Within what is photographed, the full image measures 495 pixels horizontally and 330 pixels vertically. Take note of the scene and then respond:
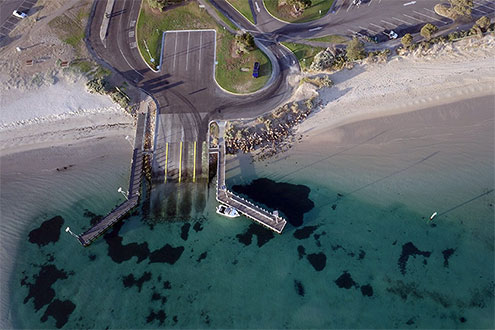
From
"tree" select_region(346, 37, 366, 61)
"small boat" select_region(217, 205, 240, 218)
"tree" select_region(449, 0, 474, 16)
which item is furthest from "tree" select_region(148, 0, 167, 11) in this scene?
"tree" select_region(449, 0, 474, 16)

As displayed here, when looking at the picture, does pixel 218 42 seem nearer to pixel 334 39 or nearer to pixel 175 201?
pixel 334 39

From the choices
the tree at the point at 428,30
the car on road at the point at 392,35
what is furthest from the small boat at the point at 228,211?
the tree at the point at 428,30

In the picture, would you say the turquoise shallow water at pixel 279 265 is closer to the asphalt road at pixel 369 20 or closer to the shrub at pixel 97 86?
the shrub at pixel 97 86

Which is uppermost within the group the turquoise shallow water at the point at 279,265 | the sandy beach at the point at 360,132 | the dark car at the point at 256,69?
the dark car at the point at 256,69

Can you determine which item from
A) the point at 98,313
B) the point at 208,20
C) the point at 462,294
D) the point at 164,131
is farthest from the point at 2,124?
the point at 462,294

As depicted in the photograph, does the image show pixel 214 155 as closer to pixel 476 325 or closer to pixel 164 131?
pixel 164 131

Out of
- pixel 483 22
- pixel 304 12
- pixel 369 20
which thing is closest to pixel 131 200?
pixel 304 12
